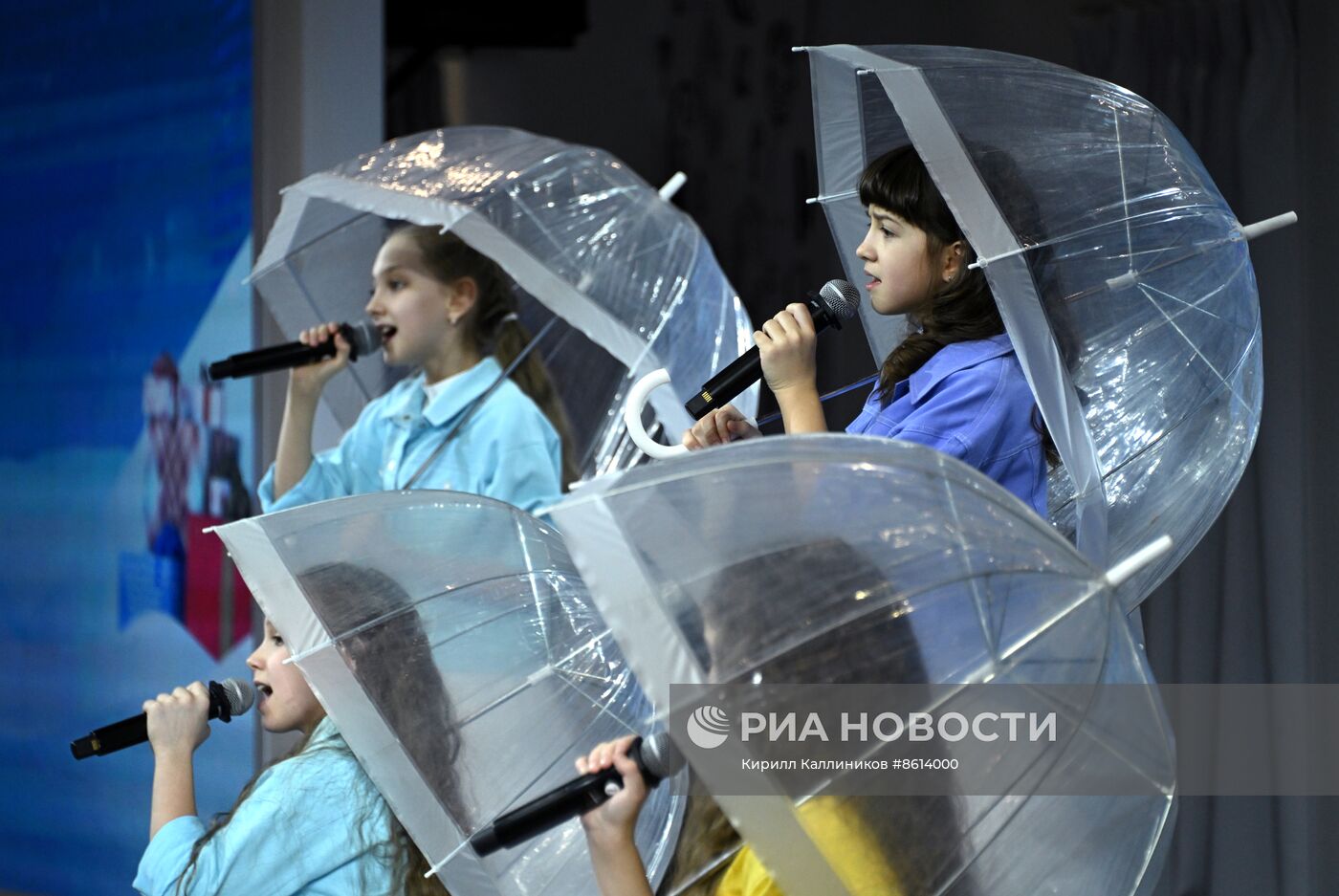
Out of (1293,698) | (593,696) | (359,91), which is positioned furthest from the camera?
(359,91)

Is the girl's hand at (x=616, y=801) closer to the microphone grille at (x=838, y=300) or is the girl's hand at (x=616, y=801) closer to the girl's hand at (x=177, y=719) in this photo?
the microphone grille at (x=838, y=300)

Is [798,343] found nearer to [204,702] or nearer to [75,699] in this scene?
[204,702]

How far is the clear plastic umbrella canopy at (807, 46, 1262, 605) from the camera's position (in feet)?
5.43

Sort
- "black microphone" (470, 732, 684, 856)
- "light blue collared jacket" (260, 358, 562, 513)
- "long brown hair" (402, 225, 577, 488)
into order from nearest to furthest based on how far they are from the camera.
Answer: "black microphone" (470, 732, 684, 856) → "light blue collared jacket" (260, 358, 562, 513) → "long brown hair" (402, 225, 577, 488)

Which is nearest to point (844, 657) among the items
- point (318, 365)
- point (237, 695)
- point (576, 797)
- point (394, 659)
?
point (576, 797)

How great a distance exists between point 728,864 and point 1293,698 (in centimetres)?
187

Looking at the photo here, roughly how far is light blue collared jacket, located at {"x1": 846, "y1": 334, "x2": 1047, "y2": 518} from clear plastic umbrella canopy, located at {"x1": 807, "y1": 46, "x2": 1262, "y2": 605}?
6cm

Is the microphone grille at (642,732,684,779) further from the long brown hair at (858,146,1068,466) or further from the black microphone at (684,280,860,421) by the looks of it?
the long brown hair at (858,146,1068,466)

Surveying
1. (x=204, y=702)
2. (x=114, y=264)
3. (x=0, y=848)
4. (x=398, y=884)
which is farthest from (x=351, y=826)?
(x=0, y=848)

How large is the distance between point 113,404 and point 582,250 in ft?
6.32

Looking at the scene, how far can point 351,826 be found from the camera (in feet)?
6.06

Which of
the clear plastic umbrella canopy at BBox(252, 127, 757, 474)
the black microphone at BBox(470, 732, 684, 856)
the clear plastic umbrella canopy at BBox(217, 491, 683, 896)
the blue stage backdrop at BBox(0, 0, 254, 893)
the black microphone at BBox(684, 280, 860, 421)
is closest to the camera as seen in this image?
the black microphone at BBox(470, 732, 684, 856)

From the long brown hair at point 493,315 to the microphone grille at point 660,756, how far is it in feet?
4.72

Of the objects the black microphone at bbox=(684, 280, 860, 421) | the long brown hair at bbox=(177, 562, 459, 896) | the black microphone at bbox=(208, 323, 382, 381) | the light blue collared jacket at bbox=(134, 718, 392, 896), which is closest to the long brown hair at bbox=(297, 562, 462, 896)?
the long brown hair at bbox=(177, 562, 459, 896)
